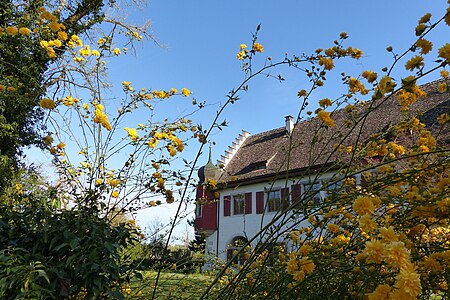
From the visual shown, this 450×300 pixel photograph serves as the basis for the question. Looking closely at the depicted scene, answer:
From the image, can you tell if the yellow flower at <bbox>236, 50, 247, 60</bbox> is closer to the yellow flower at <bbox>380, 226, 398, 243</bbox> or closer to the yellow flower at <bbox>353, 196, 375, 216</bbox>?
the yellow flower at <bbox>353, 196, 375, 216</bbox>

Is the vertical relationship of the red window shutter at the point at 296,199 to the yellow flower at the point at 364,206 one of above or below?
above

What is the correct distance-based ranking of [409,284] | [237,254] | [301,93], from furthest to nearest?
1. [301,93]
2. [237,254]
3. [409,284]

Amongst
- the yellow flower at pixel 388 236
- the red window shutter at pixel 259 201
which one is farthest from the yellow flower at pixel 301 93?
the red window shutter at pixel 259 201

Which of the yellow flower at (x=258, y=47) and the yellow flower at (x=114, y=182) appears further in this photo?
the yellow flower at (x=114, y=182)

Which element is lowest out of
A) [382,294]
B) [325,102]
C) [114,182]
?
[382,294]

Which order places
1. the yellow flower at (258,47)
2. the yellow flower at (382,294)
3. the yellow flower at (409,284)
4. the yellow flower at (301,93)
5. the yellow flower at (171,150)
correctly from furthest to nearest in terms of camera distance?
the yellow flower at (171,150) → the yellow flower at (258,47) → the yellow flower at (301,93) → the yellow flower at (382,294) → the yellow flower at (409,284)

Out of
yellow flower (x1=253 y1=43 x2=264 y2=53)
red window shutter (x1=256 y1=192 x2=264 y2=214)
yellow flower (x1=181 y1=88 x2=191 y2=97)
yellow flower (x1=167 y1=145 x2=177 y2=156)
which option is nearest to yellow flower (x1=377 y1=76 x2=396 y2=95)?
yellow flower (x1=253 y1=43 x2=264 y2=53)

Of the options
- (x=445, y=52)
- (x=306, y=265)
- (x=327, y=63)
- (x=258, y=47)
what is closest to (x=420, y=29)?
(x=445, y=52)

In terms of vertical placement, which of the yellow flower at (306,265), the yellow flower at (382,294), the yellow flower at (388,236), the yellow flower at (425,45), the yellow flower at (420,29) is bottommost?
the yellow flower at (382,294)

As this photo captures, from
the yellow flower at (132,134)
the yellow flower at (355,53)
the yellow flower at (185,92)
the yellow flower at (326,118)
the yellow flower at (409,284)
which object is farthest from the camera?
the yellow flower at (185,92)

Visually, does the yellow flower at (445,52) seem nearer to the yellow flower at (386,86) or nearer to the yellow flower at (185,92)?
the yellow flower at (386,86)

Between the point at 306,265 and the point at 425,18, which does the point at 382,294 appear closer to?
the point at 306,265

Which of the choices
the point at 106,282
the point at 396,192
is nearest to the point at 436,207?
the point at 396,192

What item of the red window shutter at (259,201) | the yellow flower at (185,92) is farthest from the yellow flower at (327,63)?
the red window shutter at (259,201)
